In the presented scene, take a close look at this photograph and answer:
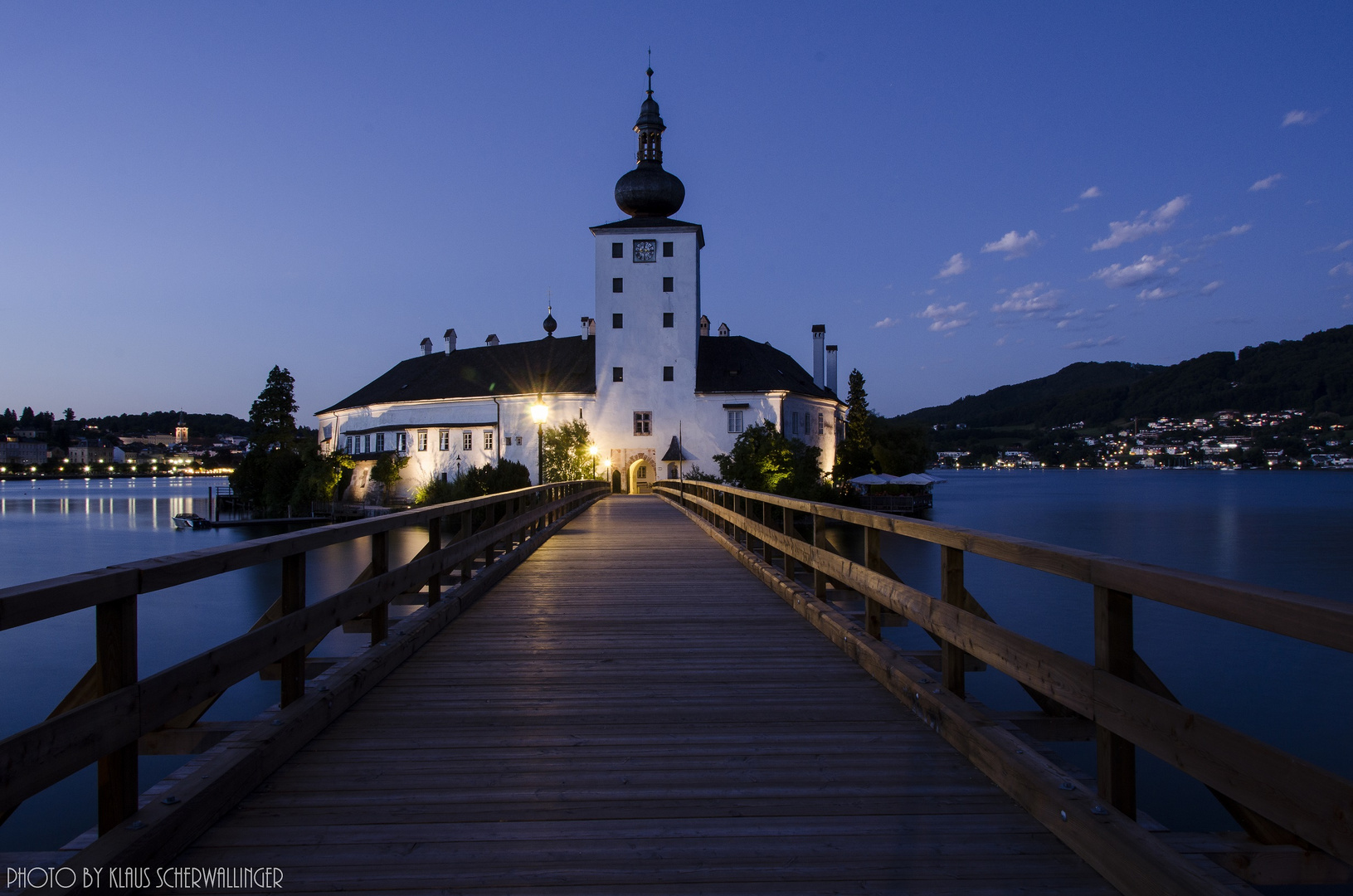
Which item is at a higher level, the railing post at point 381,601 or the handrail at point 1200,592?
the handrail at point 1200,592

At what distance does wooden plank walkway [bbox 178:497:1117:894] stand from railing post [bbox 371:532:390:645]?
332 millimetres

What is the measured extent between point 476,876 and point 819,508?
546 centimetres

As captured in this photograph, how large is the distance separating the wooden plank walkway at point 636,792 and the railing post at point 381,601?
33 cm

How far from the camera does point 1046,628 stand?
80.3ft

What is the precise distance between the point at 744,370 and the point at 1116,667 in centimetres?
5609

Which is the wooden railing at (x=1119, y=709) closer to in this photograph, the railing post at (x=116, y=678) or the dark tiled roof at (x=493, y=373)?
the railing post at (x=116, y=678)

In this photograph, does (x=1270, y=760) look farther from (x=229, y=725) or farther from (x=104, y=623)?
(x=229, y=725)

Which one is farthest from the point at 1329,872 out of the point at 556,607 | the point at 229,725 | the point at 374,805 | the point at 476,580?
the point at 476,580

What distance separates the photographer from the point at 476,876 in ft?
9.29

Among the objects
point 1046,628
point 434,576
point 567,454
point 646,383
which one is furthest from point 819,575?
point 646,383

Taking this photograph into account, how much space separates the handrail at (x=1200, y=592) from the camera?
1958 mm

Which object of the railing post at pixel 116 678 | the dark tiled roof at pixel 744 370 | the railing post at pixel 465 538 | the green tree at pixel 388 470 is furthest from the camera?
the green tree at pixel 388 470

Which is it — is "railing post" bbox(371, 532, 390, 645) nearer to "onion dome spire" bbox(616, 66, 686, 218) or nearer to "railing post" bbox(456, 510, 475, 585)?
"railing post" bbox(456, 510, 475, 585)

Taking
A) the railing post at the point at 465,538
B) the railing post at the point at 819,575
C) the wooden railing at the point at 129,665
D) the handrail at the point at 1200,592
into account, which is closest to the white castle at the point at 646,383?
the railing post at the point at 465,538
